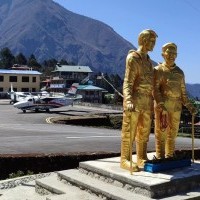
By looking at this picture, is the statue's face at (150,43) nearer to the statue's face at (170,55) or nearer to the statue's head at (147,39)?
the statue's head at (147,39)

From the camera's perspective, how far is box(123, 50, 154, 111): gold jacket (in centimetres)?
945

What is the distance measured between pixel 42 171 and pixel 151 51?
552 centimetres

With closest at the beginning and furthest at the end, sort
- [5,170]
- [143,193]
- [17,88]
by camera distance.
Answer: [143,193], [5,170], [17,88]

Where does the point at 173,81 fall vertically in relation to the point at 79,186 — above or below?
above

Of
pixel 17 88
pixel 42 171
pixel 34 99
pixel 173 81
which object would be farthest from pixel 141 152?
pixel 17 88

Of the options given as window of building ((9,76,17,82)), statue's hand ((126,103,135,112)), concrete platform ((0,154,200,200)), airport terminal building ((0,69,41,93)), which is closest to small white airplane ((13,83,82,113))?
concrete platform ((0,154,200,200))

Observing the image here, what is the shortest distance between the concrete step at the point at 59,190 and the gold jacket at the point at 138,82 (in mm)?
2209

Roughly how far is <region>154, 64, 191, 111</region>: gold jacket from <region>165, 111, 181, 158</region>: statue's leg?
0.16m

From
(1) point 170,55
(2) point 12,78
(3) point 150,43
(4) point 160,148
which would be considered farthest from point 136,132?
(2) point 12,78

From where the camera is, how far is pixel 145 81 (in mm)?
9508

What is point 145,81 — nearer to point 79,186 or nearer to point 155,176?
point 155,176

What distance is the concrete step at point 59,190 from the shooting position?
8758mm

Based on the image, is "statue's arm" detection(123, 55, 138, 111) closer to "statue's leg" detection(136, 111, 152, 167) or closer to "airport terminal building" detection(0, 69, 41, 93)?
"statue's leg" detection(136, 111, 152, 167)

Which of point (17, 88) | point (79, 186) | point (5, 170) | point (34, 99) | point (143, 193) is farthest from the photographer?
point (17, 88)
